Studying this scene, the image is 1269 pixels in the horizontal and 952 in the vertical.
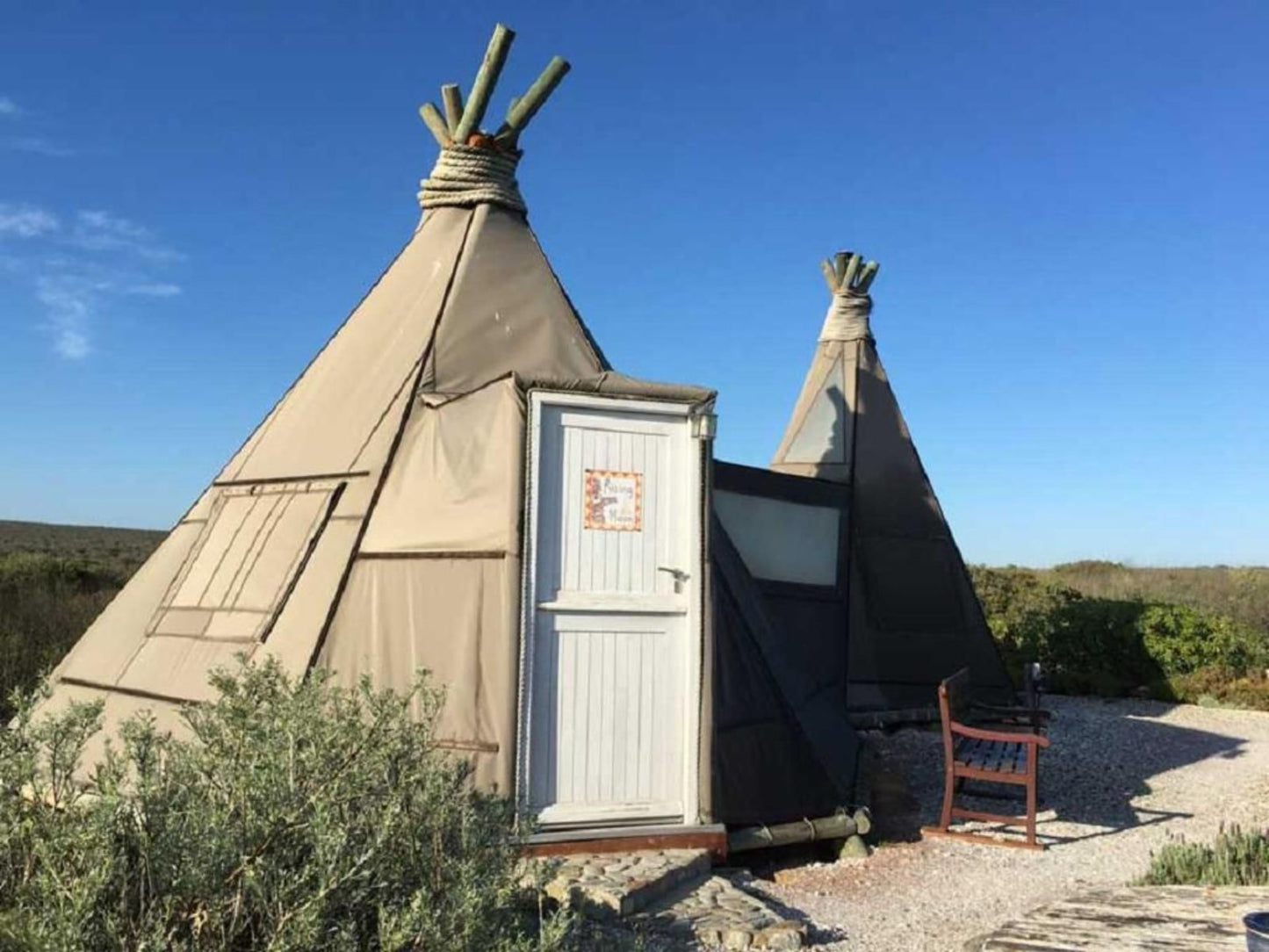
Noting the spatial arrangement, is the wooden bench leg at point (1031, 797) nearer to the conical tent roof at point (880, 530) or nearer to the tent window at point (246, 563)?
the conical tent roof at point (880, 530)

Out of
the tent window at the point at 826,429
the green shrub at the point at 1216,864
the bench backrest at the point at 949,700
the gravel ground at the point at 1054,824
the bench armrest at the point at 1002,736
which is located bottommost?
the gravel ground at the point at 1054,824

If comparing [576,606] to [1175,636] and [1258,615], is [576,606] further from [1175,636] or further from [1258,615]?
[1258,615]

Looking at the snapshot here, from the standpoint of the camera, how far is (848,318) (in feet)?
40.2

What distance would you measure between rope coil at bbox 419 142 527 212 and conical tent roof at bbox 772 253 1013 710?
4.49 meters

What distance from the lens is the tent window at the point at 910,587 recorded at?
11156 millimetres

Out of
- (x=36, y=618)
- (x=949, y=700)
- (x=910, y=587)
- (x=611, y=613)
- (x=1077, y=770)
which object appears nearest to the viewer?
(x=611, y=613)

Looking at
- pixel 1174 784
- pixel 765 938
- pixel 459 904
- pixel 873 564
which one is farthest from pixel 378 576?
pixel 1174 784

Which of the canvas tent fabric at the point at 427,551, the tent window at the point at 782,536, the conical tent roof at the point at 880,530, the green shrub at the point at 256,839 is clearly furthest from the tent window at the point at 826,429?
the green shrub at the point at 256,839

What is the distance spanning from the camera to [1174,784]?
9562mm

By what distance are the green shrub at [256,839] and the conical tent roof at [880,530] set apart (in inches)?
290

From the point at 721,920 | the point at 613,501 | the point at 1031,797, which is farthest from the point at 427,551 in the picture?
the point at 1031,797

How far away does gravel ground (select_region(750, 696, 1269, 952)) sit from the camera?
575cm

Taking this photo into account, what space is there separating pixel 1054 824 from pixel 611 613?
4.02 metres

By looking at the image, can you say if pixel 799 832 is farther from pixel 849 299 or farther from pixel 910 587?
pixel 849 299
